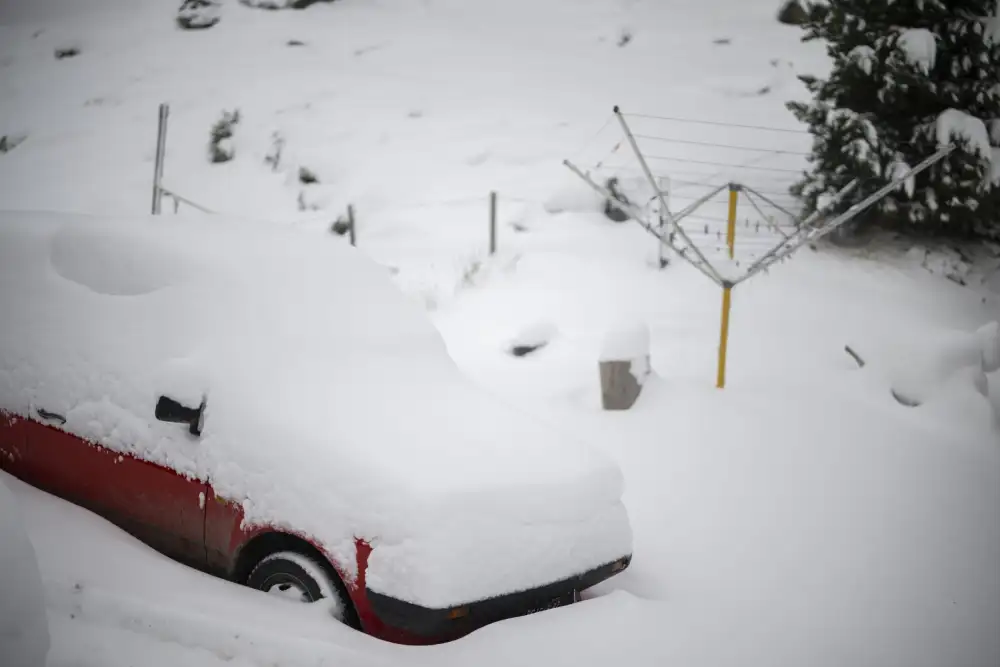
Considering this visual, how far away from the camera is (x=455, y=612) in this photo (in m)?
2.79

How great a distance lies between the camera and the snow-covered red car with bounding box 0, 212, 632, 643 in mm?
2879

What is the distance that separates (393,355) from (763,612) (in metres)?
2.21

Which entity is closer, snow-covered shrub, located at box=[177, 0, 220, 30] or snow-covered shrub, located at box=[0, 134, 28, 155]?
snow-covered shrub, located at box=[0, 134, 28, 155]

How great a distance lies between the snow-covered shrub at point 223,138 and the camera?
55.0ft

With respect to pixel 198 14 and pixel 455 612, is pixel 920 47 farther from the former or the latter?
pixel 198 14

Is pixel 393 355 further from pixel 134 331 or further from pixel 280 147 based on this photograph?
pixel 280 147

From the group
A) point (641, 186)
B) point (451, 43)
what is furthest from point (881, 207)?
point (451, 43)

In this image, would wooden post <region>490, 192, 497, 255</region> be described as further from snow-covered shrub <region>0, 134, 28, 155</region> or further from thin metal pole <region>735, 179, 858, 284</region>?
snow-covered shrub <region>0, 134, 28, 155</region>

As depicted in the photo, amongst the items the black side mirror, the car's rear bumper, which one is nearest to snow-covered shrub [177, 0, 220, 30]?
the black side mirror

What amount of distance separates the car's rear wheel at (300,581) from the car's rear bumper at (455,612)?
6.7 inches

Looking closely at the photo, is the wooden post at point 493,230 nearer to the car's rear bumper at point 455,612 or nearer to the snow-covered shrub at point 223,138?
the snow-covered shrub at point 223,138

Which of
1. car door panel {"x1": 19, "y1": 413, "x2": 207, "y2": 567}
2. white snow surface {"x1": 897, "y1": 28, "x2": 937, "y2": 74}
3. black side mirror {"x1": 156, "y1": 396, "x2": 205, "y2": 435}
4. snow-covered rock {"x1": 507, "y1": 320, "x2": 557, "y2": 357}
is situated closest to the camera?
black side mirror {"x1": 156, "y1": 396, "x2": 205, "y2": 435}

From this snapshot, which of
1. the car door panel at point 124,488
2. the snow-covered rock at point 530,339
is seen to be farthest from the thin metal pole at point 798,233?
the car door panel at point 124,488

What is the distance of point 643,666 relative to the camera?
3.02 meters
